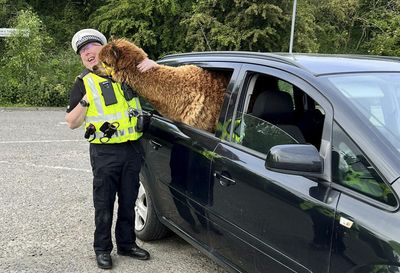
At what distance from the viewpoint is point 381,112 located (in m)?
2.52

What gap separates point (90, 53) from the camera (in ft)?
12.1

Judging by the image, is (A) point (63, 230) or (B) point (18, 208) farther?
(B) point (18, 208)

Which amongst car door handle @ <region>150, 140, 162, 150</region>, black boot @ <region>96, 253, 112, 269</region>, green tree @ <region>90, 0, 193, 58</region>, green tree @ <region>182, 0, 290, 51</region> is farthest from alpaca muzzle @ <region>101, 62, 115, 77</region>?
green tree @ <region>90, 0, 193, 58</region>

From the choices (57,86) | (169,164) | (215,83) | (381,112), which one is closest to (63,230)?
(169,164)

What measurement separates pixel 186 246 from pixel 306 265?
2.18 meters

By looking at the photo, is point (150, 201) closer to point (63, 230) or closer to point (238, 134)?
point (63, 230)

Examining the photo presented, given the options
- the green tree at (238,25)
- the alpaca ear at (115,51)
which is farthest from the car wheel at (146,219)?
the green tree at (238,25)

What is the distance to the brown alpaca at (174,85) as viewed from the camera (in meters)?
3.53

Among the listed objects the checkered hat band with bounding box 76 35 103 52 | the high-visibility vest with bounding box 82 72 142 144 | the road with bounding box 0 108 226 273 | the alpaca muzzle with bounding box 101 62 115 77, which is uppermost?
the checkered hat band with bounding box 76 35 103 52

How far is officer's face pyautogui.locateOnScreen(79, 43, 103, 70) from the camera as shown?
3.69 meters

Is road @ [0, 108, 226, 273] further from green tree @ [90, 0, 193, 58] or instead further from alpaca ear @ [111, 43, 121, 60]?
green tree @ [90, 0, 193, 58]

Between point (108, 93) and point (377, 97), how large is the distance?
1.92 meters

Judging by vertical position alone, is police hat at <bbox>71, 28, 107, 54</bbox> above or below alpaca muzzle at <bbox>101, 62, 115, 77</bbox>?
above

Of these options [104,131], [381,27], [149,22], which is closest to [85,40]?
[104,131]
